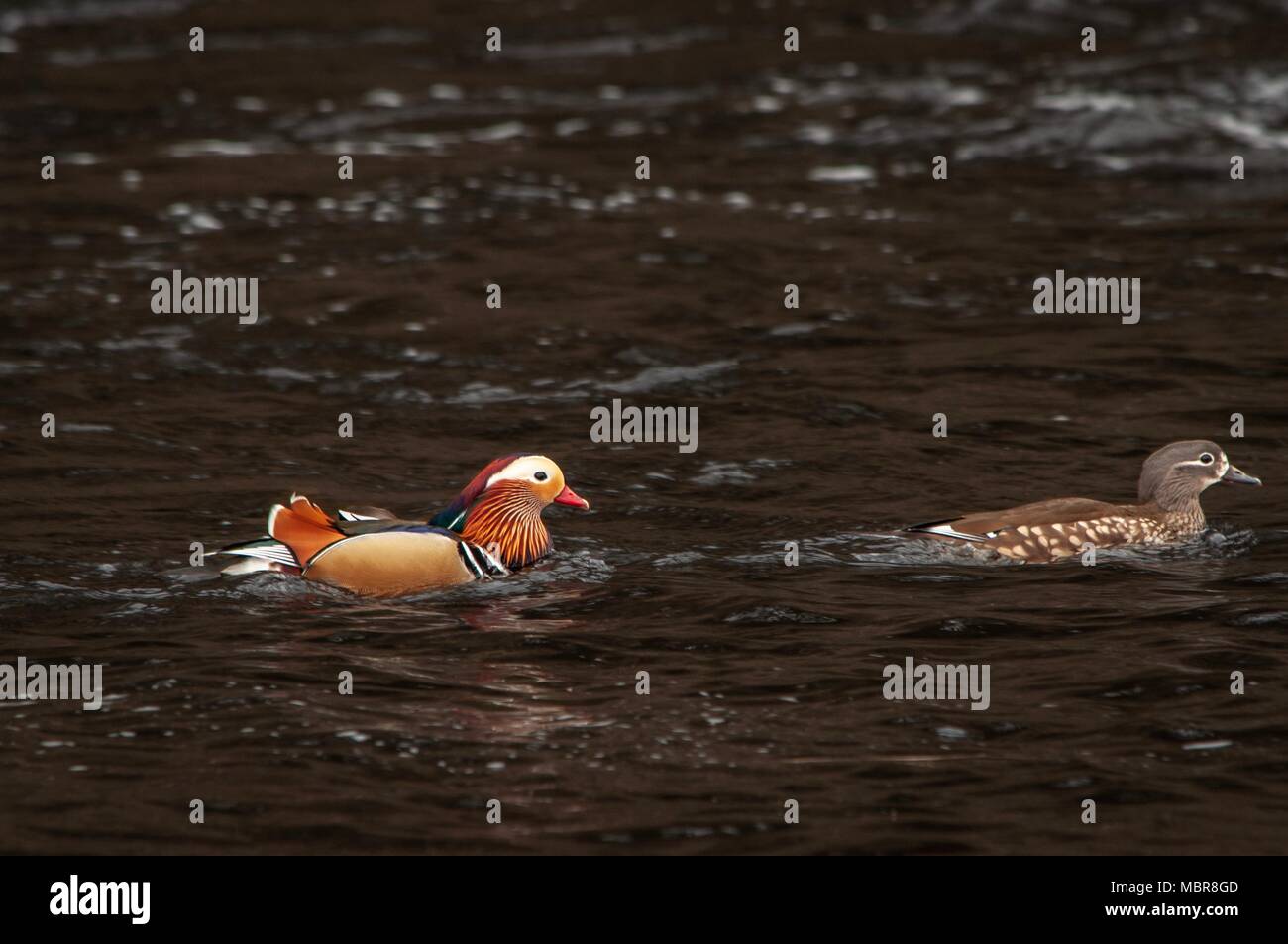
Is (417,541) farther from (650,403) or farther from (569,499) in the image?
(650,403)

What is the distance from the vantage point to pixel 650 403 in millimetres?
16359

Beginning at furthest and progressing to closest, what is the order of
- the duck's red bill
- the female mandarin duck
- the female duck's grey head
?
the female duck's grey head < the duck's red bill < the female mandarin duck

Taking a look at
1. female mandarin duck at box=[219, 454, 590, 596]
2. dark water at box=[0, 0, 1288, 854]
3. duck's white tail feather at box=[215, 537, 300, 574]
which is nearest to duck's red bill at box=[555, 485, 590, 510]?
female mandarin duck at box=[219, 454, 590, 596]

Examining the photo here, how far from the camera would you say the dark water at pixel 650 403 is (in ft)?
29.8

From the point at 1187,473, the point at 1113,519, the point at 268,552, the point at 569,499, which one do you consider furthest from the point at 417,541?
the point at 1187,473

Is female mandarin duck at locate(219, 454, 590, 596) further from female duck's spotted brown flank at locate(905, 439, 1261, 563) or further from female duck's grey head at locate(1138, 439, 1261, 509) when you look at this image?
female duck's grey head at locate(1138, 439, 1261, 509)

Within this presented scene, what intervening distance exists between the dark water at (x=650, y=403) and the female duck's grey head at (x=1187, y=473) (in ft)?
1.41

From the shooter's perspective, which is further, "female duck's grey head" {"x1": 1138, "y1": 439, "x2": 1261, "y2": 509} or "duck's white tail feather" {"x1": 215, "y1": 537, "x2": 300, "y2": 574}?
"female duck's grey head" {"x1": 1138, "y1": 439, "x2": 1261, "y2": 509}

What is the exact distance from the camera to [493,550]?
1191cm

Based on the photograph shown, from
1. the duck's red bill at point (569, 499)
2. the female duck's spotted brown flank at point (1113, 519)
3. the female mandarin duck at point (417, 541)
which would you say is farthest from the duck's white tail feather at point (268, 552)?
the female duck's spotted brown flank at point (1113, 519)

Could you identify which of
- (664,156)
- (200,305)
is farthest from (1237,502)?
(664,156)

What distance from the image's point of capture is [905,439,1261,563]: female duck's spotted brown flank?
12.2 m

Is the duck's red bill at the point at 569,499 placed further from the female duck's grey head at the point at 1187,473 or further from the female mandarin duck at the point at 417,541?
the female duck's grey head at the point at 1187,473

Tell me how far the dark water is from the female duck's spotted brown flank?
0.19m
